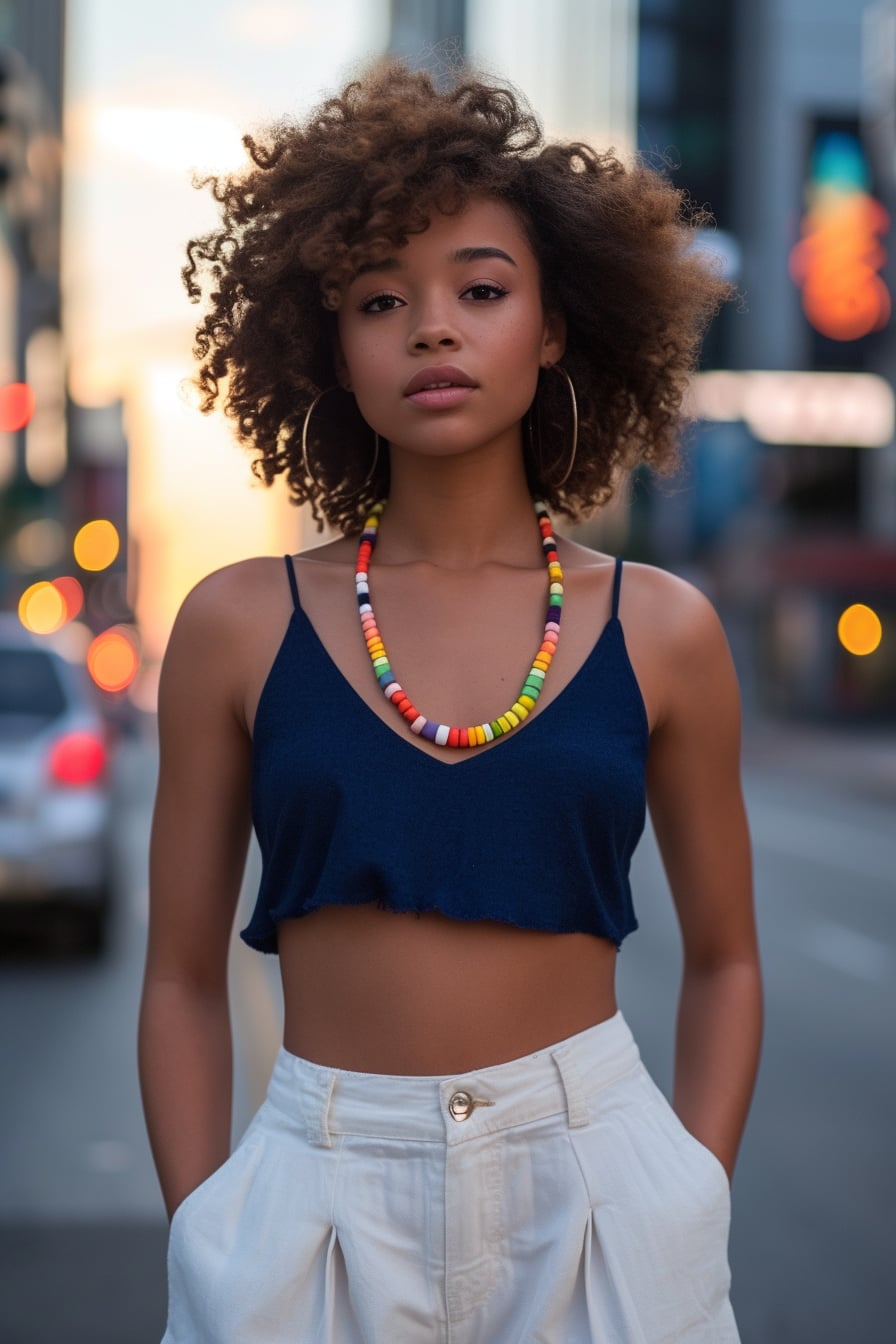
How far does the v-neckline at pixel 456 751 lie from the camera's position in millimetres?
2094

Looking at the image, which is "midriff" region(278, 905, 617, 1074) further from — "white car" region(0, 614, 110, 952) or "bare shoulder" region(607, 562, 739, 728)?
"white car" region(0, 614, 110, 952)

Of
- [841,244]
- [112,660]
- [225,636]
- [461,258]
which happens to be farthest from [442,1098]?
[841,244]

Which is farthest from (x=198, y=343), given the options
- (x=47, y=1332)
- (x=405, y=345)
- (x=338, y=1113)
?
(x=47, y=1332)

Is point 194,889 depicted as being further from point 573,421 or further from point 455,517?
point 573,421

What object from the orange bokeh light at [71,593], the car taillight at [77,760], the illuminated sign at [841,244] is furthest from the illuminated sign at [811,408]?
the car taillight at [77,760]

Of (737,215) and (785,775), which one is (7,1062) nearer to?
(785,775)

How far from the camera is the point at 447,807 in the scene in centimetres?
206

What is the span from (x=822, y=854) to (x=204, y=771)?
1687cm

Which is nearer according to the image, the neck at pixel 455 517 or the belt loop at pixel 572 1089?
the belt loop at pixel 572 1089

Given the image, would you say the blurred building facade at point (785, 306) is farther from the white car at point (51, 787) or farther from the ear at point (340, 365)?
the ear at point (340, 365)

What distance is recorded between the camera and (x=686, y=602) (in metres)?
2.28

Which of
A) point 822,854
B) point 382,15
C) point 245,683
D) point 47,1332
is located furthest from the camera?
point 382,15

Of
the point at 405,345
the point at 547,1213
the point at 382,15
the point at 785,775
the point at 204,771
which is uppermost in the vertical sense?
the point at 382,15

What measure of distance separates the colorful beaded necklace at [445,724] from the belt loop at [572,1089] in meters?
0.34
